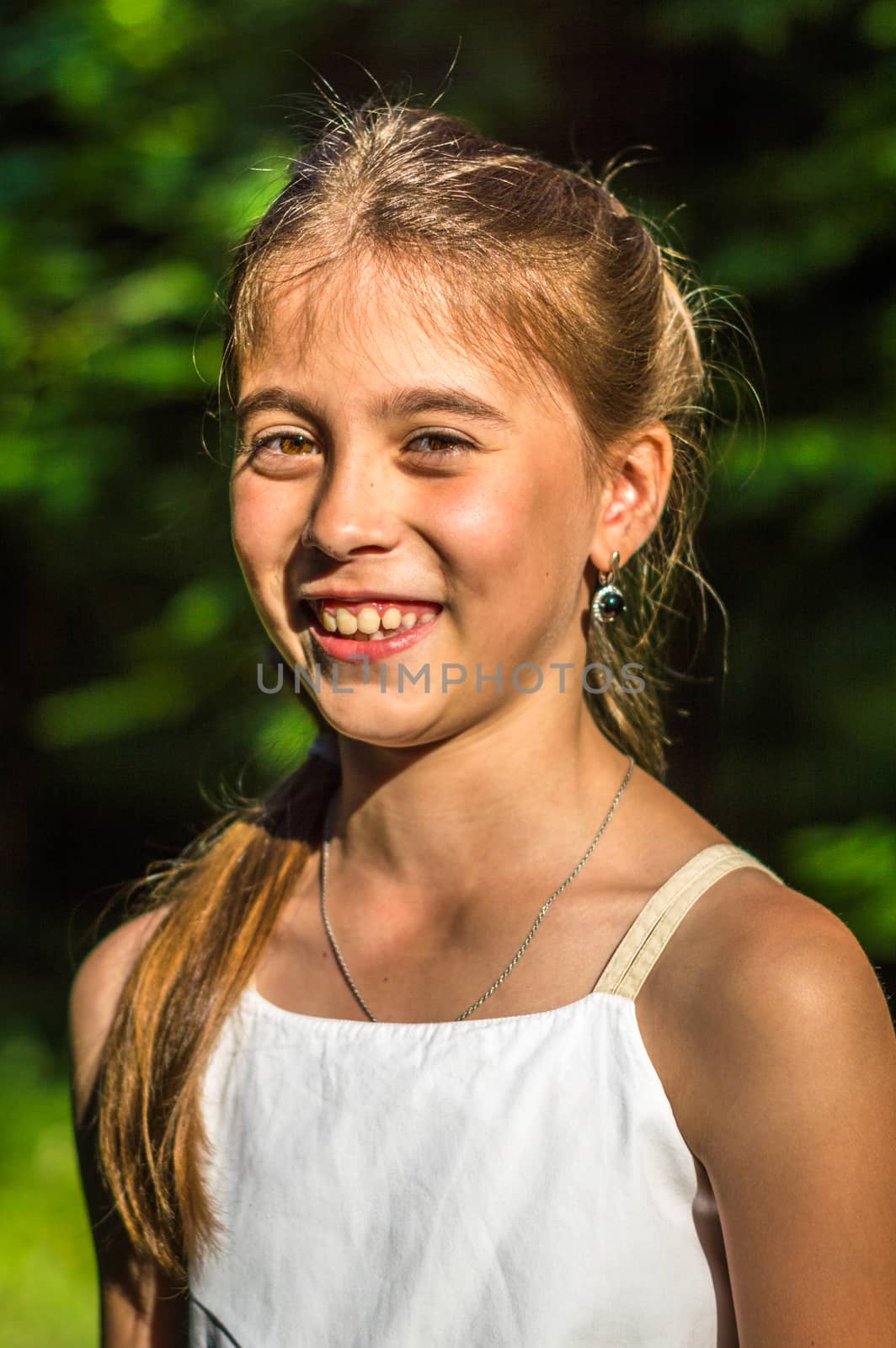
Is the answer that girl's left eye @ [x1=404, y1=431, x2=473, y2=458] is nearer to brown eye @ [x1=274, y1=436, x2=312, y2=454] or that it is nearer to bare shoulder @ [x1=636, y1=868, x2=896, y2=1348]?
brown eye @ [x1=274, y1=436, x2=312, y2=454]

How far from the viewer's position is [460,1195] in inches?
55.6

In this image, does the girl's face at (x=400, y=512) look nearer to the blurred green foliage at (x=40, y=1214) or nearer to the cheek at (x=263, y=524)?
the cheek at (x=263, y=524)

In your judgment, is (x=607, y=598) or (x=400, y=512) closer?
(x=400, y=512)

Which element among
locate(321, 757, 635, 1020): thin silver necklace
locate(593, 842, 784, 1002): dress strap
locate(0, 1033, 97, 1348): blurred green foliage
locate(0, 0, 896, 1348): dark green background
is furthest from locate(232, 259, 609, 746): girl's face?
locate(0, 1033, 97, 1348): blurred green foliage

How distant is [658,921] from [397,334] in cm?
68

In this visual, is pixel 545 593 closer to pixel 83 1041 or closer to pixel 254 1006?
pixel 254 1006

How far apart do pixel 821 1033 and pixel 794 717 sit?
5.54 feet

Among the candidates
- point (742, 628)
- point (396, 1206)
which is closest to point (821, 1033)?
point (396, 1206)

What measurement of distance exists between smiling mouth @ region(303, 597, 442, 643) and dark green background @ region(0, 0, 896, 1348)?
1.04 meters

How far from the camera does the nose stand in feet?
4.69

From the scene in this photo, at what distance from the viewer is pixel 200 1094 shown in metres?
1.64

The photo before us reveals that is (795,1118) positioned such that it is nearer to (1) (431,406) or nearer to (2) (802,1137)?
(2) (802,1137)

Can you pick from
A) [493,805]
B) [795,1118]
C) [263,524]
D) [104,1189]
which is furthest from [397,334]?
[104,1189]

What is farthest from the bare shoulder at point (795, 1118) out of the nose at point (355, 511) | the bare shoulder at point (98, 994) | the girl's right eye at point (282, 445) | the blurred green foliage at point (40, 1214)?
the blurred green foliage at point (40, 1214)
